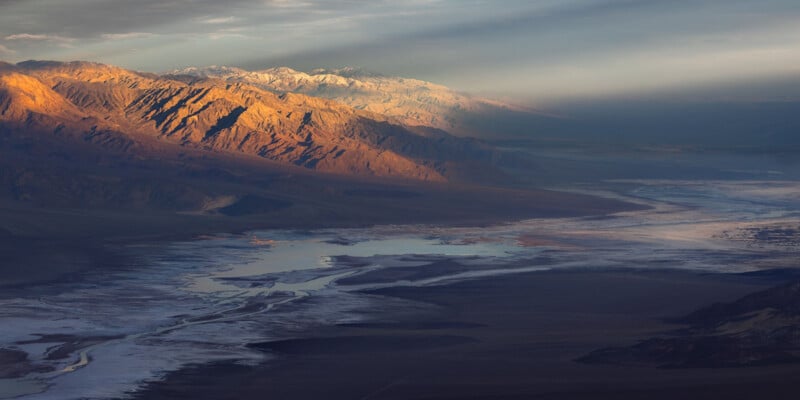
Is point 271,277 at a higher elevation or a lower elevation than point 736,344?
lower

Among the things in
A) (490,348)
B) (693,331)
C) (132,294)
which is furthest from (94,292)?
(693,331)

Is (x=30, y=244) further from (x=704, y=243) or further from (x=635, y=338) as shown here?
(x=635, y=338)

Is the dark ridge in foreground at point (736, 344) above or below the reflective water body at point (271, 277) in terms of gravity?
above

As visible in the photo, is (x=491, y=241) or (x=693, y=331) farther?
(x=491, y=241)

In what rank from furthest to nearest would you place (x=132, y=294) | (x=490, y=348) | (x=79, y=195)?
(x=79, y=195) < (x=132, y=294) < (x=490, y=348)

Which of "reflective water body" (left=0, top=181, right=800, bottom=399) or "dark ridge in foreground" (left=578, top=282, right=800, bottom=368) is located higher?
"dark ridge in foreground" (left=578, top=282, right=800, bottom=368)

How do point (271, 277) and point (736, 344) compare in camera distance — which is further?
point (271, 277)

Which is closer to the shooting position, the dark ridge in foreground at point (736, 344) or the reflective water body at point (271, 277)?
the dark ridge in foreground at point (736, 344)

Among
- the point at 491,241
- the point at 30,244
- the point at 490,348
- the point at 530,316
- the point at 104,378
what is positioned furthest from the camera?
the point at 491,241
